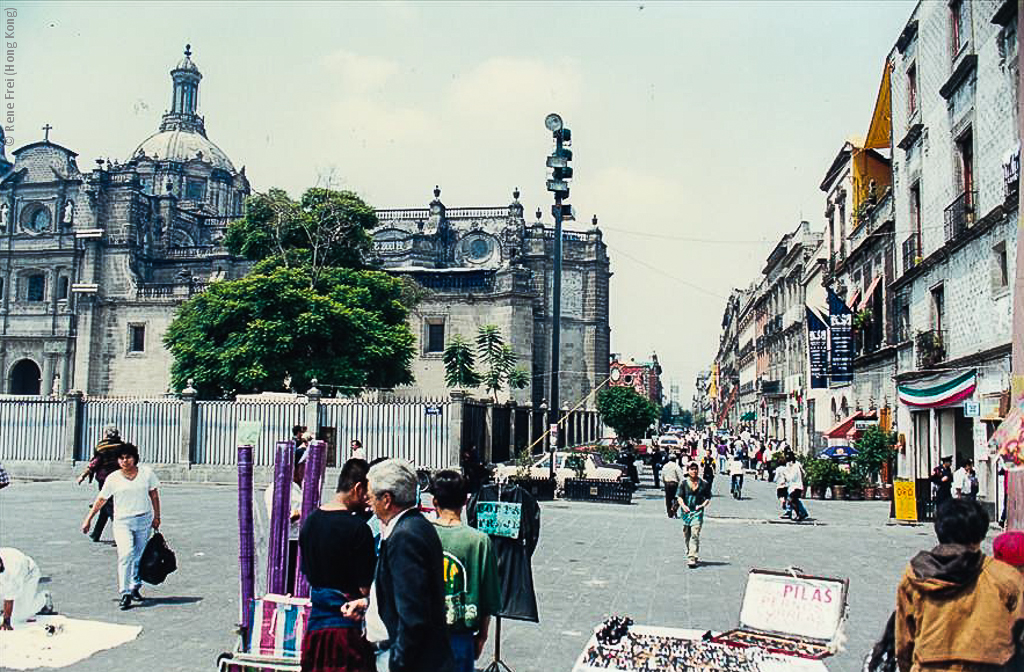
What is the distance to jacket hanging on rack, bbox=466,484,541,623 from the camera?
21.1ft

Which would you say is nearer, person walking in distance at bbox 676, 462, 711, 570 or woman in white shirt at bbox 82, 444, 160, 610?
woman in white shirt at bbox 82, 444, 160, 610

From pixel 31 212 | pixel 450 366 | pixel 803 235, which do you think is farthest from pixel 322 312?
pixel 31 212

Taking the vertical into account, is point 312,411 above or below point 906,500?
above

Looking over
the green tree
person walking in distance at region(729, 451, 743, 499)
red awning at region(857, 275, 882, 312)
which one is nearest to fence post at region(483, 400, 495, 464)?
person walking in distance at region(729, 451, 743, 499)

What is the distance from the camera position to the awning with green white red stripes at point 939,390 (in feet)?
57.4

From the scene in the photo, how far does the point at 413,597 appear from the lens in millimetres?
3762

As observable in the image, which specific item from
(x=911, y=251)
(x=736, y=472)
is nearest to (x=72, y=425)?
(x=736, y=472)

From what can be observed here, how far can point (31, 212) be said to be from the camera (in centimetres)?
5941

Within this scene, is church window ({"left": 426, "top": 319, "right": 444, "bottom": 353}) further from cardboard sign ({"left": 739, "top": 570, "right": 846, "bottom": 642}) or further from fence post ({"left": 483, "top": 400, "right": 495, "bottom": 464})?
cardboard sign ({"left": 739, "top": 570, "right": 846, "bottom": 642})

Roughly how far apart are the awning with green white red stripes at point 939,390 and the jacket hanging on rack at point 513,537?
14.0 metres

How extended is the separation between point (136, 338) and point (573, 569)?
5213 cm

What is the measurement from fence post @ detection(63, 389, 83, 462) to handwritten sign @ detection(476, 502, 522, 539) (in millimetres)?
24505

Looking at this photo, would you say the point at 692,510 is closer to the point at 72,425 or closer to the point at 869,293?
the point at 869,293

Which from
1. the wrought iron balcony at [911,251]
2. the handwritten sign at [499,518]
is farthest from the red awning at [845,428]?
the handwritten sign at [499,518]
